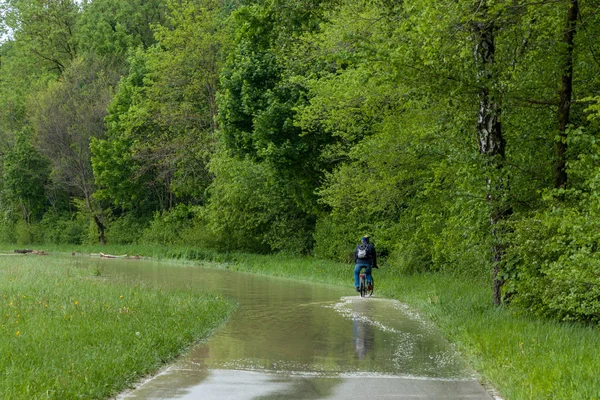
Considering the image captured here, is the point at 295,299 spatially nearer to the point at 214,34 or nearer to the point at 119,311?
the point at 119,311

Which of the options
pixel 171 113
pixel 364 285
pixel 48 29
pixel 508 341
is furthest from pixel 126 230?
pixel 508 341

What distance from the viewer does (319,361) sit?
34.5ft

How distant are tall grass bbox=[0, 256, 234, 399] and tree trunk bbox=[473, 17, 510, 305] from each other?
5.67 meters

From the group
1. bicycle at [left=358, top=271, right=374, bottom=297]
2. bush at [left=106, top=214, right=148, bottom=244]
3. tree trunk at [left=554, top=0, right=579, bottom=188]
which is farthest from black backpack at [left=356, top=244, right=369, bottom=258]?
bush at [left=106, top=214, right=148, bottom=244]

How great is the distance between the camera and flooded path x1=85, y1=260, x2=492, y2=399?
8.54 meters

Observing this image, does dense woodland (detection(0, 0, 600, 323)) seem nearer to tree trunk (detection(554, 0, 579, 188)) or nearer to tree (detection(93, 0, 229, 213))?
tree trunk (detection(554, 0, 579, 188))

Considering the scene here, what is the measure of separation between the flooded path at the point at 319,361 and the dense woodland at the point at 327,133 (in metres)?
2.50

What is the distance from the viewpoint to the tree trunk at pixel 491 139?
47.3 feet

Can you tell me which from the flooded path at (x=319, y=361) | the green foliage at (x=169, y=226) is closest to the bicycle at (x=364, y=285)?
the flooded path at (x=319, y=361)

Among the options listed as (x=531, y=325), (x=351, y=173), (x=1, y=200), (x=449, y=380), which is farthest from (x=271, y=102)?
(x=1, y=200)

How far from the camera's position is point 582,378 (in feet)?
27.1

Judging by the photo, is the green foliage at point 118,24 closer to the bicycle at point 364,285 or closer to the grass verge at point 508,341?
the bicycle at point 364,285

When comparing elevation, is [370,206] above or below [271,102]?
below

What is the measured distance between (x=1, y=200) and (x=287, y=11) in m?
66.6
